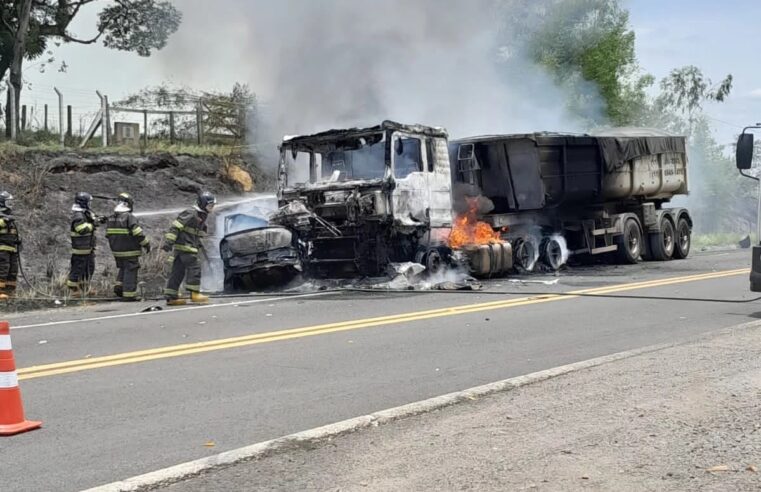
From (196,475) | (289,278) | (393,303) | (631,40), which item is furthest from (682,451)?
(631,40)

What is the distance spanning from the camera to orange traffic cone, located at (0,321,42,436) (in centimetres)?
522

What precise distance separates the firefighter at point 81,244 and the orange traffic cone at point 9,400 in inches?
333

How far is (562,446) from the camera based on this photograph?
471 centimetres

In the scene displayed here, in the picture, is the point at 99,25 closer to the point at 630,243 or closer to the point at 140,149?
the point at 140,149

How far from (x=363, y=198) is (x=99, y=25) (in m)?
16.9

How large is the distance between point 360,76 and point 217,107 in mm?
4873

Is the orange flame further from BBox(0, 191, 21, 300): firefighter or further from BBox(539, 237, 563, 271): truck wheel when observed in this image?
BBox(0, 191, 21, 300): firefighter

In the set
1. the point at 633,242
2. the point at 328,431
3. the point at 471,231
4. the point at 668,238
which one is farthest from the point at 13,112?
the point at 328,431

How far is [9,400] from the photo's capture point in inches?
207

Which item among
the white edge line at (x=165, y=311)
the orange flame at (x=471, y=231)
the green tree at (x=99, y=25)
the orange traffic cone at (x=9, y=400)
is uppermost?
the green tree at (x=99, y=25)

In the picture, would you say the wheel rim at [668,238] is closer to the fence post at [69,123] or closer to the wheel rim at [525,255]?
the wheel rim at [525,255]

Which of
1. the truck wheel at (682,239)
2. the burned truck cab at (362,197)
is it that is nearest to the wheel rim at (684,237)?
the truck wheel at (682,239)

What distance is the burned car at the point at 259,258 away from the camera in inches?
525

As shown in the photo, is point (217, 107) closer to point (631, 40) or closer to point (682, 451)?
point (631, 40)
